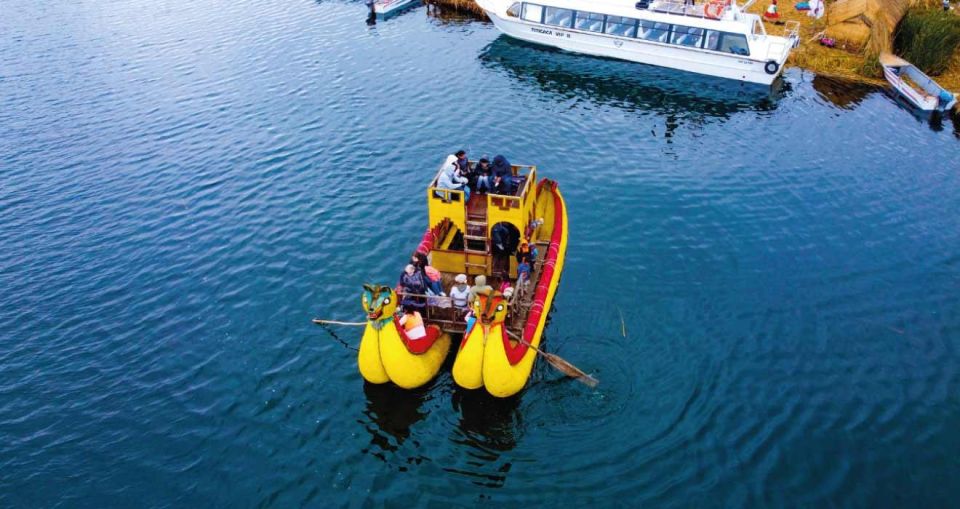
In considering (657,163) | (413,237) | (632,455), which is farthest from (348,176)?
(632,455)

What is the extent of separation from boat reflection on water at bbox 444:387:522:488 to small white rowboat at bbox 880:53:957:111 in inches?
1345

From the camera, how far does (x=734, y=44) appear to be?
43438 millimetres

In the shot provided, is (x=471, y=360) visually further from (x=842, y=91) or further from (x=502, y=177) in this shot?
(x=842, y=91)

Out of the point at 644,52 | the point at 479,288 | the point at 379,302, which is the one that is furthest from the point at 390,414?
the point at 644,52

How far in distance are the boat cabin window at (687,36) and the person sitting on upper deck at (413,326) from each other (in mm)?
33466

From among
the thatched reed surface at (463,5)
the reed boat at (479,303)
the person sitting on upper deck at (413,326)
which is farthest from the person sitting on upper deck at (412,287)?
the thatched reed surface at (463,5)

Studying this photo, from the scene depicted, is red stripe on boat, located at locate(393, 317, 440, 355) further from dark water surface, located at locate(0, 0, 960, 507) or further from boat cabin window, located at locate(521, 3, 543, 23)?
boat cabin window, located at locate(521, 3, 543, 23)

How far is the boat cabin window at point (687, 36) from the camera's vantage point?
145 ft

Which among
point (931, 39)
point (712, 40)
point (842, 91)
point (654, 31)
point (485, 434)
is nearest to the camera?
point (485, 434)

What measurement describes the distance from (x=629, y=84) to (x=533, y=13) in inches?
400

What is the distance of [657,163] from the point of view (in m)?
34.4

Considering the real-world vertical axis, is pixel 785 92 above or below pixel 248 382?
above

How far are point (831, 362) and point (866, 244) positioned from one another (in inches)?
337

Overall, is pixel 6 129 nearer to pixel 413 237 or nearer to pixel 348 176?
pixel 348 176
